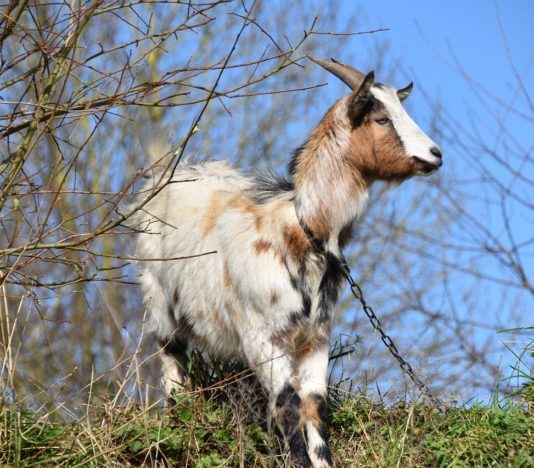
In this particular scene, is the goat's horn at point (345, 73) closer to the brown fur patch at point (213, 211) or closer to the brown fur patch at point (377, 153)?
the brown fur patch at point (377, 153)

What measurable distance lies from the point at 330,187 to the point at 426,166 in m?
0.52

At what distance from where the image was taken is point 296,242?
5.54 m

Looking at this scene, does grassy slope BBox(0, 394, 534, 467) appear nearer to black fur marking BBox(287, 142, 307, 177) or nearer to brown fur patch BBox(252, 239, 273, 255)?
brown fur patch BBox(252, 239, 273, 255)

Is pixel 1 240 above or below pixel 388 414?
below

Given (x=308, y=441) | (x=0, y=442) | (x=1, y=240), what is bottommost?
(x=1, y=240)

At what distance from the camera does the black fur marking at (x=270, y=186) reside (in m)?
5.91

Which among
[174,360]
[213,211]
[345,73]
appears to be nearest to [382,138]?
[345,73]

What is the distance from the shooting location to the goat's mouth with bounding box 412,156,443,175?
18.0ft

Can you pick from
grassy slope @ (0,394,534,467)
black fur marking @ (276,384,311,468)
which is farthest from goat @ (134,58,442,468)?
grassy slope @ (0,394,534,467)

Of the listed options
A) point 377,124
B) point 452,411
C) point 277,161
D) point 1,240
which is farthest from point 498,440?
point 277,161

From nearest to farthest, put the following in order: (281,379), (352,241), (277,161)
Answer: (281,379)
(352,241)
(277,161)

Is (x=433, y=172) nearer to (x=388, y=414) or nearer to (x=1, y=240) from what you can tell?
(x=388, y=414)

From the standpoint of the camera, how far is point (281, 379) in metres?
5.45

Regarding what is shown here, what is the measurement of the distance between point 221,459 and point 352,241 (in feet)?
5.14
